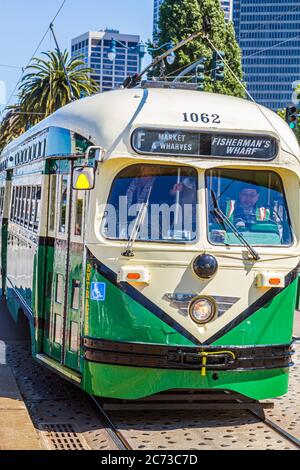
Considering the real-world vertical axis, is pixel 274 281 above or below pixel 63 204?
below

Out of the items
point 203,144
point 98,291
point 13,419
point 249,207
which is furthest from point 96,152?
point 13,419

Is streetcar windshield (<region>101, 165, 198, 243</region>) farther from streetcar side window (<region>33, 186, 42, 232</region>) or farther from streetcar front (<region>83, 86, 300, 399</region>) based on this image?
streetcar side window (<region>33, 186, 42, 232</region>)

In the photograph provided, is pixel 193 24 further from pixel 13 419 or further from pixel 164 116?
pixel 13 419

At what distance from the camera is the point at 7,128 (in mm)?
42250

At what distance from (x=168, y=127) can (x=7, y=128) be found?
35273mm

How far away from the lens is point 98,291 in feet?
25.5

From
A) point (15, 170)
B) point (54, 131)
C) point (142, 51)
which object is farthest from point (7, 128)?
point (54, 131)

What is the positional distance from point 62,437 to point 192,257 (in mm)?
1921

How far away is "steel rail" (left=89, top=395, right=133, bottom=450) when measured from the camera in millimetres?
7241

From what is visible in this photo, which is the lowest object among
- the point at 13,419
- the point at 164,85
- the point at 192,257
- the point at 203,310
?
the point at 13,419

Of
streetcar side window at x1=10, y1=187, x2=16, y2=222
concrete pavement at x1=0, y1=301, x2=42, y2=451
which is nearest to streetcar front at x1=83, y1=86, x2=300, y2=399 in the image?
concrete pavement at x1=0, y1=301, x2=42, y2=451

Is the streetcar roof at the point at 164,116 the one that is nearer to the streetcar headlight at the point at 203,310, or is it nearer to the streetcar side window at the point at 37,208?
the streetcar headlight at the point at 203,310

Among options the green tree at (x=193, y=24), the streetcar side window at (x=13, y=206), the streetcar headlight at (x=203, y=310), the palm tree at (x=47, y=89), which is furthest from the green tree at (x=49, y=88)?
the streetcar headlight at (x=203, y=310)
